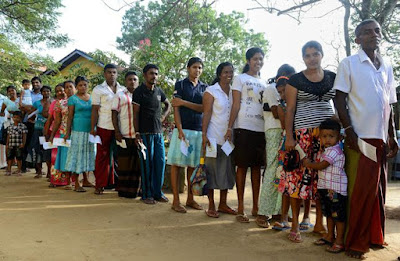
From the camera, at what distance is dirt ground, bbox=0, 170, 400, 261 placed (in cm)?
311

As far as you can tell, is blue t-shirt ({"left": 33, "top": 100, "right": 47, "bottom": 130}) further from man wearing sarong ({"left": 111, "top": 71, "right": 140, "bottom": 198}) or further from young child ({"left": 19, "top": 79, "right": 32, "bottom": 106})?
man wearing sarong ({"left": 111, "top": 71, "right": 140, "bottom": 198})

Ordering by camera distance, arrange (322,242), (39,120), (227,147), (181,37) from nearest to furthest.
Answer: (322,242) < (227,147) < (39,120) < (181,37)

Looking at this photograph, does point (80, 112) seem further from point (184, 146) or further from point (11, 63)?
point (11, 63)

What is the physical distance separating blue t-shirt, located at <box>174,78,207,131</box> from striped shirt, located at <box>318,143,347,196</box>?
1.95m

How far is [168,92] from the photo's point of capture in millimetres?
8766

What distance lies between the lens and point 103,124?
5781 mm

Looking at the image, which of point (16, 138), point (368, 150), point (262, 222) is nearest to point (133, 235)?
point (262, 222)

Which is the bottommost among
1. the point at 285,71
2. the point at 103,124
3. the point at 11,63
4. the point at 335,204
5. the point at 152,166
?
the point at 335,204

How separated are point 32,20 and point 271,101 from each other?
11767 millimetres

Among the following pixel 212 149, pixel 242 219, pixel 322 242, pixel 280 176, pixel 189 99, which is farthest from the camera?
pixel 189 99

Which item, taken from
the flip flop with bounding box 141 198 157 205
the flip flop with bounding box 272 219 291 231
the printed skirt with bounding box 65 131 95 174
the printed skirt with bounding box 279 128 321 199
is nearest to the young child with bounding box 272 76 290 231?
the flip flop with bounding box 272 219 291 231

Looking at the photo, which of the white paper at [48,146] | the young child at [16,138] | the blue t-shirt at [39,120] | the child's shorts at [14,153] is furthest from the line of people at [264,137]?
the child's shorts at [14,153]

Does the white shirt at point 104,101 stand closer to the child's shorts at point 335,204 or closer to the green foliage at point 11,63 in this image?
the child's shorts at point 335,204

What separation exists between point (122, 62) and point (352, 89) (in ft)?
24.3
